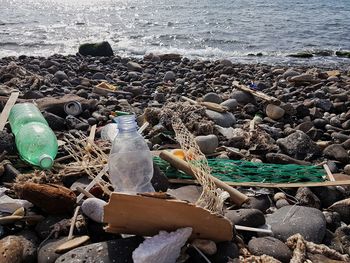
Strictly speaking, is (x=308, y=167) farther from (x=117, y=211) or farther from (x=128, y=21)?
(x=128, y=21)

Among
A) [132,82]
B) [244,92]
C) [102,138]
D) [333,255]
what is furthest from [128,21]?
[333,255]

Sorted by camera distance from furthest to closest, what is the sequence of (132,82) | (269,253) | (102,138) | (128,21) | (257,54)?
1. (128,21)
2. (257,54)
3. (132,82)
4. (102,138)
5. (269,253)

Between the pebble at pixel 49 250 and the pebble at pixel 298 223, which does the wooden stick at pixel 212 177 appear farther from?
the pebble at pixel 49 250

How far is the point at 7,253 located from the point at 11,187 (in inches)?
40.5

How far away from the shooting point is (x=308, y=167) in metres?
4.62

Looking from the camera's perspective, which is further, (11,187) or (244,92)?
(244,92)

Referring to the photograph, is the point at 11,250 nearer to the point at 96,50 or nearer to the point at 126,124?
the point at 126,124

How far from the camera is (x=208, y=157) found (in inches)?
194

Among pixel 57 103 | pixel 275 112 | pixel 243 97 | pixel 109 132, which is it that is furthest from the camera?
pixel 243 97

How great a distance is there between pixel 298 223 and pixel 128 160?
4.57 ft

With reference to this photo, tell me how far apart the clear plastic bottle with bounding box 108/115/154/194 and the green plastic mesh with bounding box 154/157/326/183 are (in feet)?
2.33

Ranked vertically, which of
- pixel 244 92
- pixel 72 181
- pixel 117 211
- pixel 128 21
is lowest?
pixel 128 21

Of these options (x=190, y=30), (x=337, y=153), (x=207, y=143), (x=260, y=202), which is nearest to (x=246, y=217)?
(x=260, y=202)

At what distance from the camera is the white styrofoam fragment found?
8.19 ft
